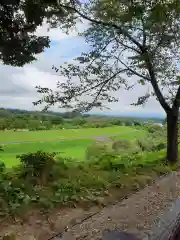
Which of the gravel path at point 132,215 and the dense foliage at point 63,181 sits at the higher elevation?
the dense foliage at point 63,181

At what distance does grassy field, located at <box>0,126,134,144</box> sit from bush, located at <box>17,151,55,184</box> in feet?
2.96

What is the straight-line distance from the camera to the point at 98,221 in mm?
4539

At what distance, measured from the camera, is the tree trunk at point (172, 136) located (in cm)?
956

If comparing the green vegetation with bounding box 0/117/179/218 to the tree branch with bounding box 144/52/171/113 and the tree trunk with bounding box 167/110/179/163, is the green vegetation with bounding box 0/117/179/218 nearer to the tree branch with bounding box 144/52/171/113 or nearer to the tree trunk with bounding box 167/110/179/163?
the tree trunk with bounding box 167/110/179/163

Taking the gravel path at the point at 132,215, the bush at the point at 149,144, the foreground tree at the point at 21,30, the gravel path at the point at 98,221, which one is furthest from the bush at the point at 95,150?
the foreground tree at the point at 21,30

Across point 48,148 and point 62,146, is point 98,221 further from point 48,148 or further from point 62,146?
point 62,146

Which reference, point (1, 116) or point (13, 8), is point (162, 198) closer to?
point (1, 116)

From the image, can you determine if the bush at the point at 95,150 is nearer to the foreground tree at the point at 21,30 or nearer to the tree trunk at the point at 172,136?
the tree trunk at the point at 172,136

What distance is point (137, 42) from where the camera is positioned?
9.05 metres

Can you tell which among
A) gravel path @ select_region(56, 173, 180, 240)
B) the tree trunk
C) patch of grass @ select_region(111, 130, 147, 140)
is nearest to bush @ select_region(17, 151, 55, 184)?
gravel path @ select_region(56, 173, 180, 240)

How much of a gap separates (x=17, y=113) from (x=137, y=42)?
4.08 metres

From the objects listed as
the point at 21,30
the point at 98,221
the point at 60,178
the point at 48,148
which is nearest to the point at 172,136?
the point at 48,148

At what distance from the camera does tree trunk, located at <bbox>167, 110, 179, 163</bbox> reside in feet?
31.4

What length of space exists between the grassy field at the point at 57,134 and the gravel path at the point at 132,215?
115 inches
